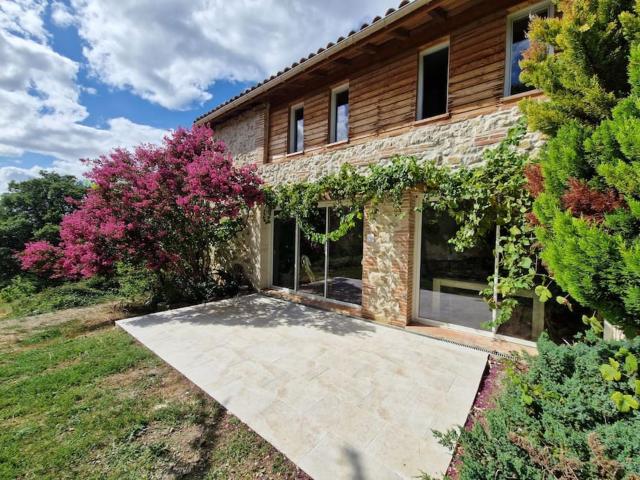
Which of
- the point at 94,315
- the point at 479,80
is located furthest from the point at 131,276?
the point at 479,80

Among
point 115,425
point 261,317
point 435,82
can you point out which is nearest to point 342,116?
point 435,82

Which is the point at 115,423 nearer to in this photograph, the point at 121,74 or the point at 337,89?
the point at 337,89

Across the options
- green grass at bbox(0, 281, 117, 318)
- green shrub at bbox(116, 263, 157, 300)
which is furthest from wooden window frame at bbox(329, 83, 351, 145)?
green grass at bbox(0, 281, 117, 318)

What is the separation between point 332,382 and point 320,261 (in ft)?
16.0

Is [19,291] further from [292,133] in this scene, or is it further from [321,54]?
[321,54]

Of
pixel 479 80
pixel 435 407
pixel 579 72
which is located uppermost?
pixel 479 80

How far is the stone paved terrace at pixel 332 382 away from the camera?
286 cm

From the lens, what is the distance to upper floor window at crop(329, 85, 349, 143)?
827 cm

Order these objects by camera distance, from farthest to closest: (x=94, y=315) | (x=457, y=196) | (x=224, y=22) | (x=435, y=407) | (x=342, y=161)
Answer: (x=94, y=315) < (x=342, y=161) < (x=224, y=22) < (x=457, y=196) < (x=435, y=407)

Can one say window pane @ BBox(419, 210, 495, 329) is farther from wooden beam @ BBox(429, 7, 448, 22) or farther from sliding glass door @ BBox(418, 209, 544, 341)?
wooden beam @ BBox(429, 7, 448, 22)

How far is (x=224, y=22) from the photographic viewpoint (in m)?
7.23

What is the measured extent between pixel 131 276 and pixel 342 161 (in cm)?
907

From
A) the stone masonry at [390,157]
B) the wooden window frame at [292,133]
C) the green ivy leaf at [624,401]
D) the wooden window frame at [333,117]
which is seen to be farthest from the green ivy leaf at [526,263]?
the wooden window frame at [292,133]

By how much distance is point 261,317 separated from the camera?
7348mm
